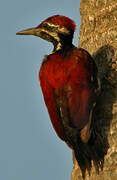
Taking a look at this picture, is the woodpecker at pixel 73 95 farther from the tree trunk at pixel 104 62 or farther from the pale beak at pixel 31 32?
the pale beak at pixel 31 32

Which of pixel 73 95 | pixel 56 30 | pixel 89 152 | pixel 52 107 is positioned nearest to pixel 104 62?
pixel 56 30

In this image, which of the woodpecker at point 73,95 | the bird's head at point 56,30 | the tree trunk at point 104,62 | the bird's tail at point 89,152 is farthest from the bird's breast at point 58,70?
the bird's tail at point 89,152

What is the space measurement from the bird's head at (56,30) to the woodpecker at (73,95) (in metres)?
0.25

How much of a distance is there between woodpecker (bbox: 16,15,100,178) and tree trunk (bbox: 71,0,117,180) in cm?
18

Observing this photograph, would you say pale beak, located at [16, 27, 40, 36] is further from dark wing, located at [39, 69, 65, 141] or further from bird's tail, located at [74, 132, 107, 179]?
bird's tail, located at [74, 132, 107, 179]

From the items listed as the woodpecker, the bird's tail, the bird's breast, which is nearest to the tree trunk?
the bird's tail

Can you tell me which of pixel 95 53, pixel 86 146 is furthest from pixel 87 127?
pixel 95 53

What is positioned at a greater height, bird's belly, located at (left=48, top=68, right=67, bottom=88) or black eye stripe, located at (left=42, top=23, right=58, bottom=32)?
black eye stripe, located at (left=42, top=23, right=58, bottom=32)

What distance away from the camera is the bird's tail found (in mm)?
5656

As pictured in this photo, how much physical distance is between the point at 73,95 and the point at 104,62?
76cm

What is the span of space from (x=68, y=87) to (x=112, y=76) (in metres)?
0.65

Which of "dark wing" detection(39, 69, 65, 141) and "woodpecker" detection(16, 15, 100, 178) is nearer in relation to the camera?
"woodpecker" detection(16, 15, 100, 178)

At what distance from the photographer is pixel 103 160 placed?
18.3ft

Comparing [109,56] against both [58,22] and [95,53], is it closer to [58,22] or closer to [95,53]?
[95,53]
